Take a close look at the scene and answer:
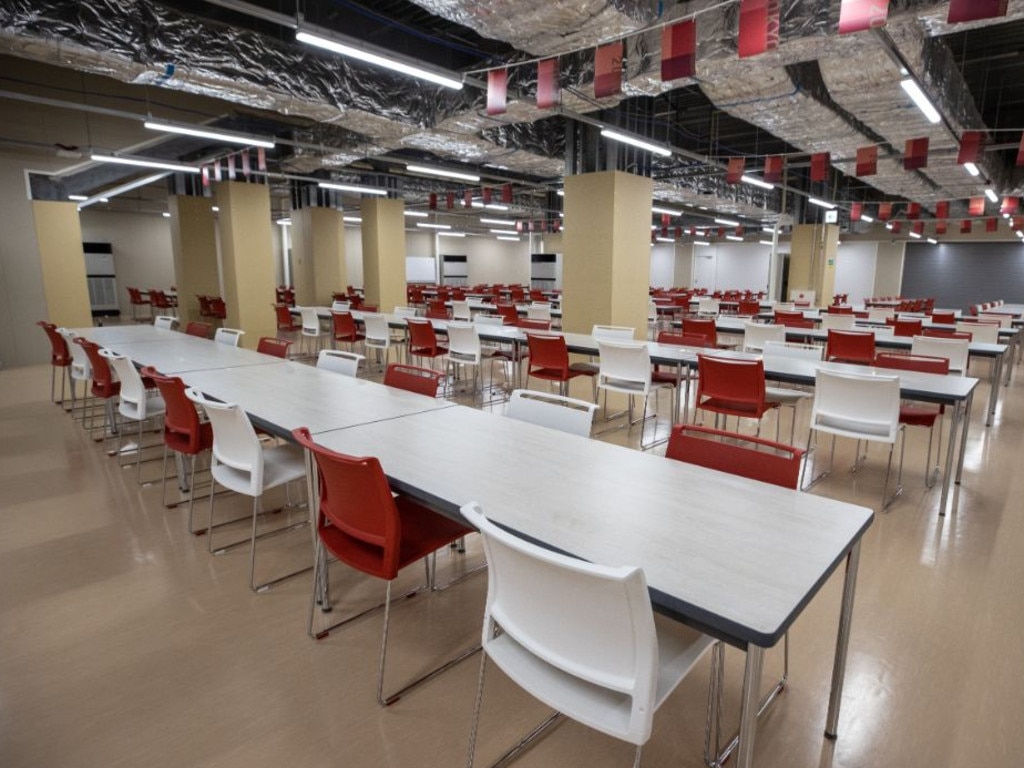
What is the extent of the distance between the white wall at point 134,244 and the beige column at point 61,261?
732cm

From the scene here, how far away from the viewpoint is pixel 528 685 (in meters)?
1.31

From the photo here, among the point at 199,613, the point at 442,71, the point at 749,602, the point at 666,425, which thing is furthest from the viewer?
the point at 666,425

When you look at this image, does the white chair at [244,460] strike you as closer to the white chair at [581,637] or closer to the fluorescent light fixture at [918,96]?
the white chair at [581,637]

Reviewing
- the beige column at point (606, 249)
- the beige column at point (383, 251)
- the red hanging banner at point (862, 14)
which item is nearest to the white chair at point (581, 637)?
the red hanging banner at point (862, 14)

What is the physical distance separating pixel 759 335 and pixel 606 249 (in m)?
1.98

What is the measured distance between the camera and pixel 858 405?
129 inches

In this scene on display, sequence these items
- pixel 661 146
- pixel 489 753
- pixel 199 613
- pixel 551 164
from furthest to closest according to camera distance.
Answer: pixel 551 164 < pixel 661 146 < pixel 199 613 < pixel 489 753

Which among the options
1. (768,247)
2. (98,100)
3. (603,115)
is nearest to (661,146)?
(603,115)

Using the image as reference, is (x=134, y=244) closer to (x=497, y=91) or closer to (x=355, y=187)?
(x=355, y=187)

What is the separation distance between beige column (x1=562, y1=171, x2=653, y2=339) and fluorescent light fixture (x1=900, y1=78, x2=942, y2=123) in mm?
2885

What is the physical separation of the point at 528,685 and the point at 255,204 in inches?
397

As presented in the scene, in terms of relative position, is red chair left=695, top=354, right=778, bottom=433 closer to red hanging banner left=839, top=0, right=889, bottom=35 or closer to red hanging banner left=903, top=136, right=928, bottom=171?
red hanging banner left=839, top=0, right=889, bottom=35

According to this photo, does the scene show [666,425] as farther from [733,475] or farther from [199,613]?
[199,613]

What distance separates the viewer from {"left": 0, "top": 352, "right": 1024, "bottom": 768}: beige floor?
1.73 m
